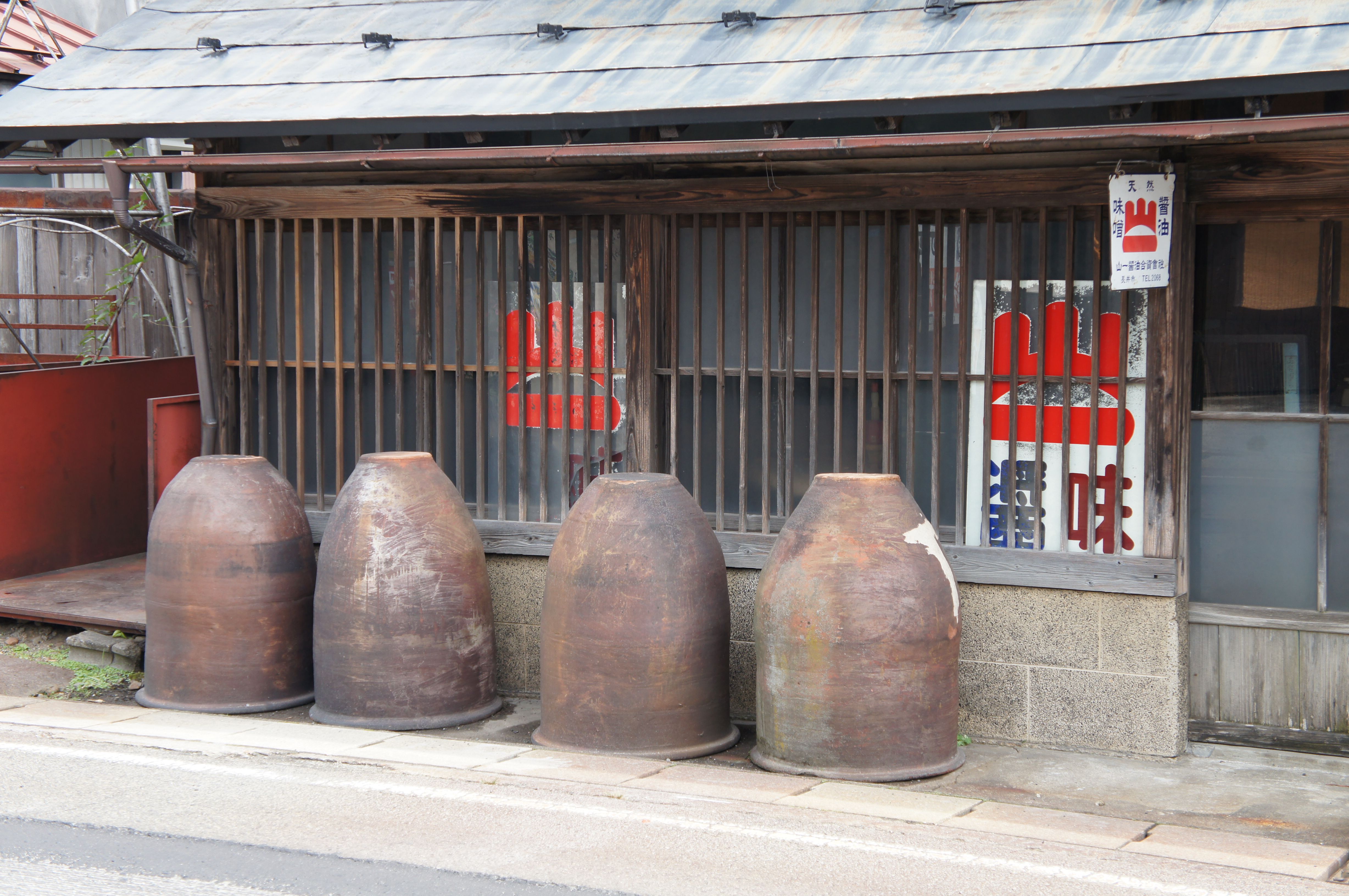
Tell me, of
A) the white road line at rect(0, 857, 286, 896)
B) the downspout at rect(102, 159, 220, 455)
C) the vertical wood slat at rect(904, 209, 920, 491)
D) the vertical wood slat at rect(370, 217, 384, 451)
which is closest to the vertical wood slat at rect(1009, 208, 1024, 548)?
the vertical wood slat at rect(904, 209, 920, 491)

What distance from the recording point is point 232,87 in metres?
7.75

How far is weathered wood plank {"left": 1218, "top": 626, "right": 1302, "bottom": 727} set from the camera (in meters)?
6.62

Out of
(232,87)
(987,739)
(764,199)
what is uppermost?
(232,87)

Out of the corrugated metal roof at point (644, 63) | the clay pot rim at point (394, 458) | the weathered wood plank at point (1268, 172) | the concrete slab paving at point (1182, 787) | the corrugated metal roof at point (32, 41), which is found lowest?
the concrete slab paving at point (1182, 787)

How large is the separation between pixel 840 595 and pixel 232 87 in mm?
4712

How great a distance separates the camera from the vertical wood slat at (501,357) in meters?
7.76

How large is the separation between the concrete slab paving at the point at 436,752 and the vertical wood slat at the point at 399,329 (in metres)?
2.17

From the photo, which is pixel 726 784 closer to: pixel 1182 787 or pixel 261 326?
pixel 1182 787

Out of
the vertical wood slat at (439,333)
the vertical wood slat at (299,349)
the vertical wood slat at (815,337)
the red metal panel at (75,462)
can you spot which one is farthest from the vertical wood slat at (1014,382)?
the red metal panel at (75,462)

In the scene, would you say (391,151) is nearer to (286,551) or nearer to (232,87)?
(232,87)

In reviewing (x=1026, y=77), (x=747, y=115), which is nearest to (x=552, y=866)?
(x=747, y=115)

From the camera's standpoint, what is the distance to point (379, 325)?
26.3 ft

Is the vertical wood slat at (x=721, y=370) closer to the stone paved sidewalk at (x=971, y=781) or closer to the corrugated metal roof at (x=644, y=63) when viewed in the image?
the corrugated metal roof at (x=644, y=63)

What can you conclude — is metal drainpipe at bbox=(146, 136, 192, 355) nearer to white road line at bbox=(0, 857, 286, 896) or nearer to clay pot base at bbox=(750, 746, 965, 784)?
white road line at bbox=(0, 857, 286, 896)
